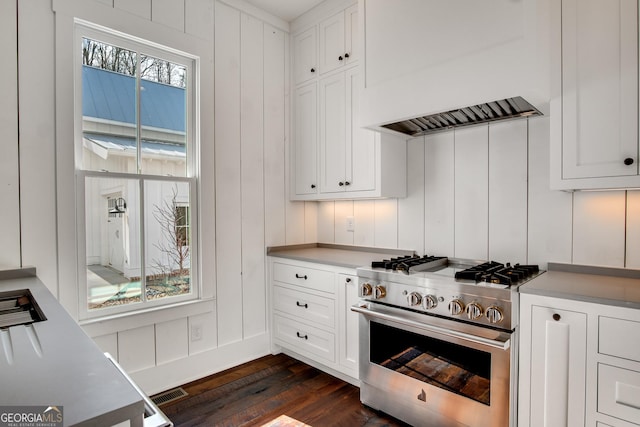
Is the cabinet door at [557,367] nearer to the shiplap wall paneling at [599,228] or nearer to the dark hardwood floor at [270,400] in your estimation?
the shiplap wall paneling at [599,228]

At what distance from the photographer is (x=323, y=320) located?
2605 mm

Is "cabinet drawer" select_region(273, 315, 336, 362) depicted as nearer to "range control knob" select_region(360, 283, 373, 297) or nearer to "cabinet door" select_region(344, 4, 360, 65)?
"range control knob" select_region(360, 283, 373, 297)

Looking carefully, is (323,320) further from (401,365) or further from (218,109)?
(218,109)

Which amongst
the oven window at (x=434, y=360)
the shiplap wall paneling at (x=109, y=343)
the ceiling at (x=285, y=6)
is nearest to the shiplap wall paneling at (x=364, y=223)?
the oven window at (x=434, y=360)

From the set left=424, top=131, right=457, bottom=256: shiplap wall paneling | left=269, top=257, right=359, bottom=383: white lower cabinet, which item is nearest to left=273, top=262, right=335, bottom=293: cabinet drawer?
left=269, top=257, right=359, bottom=383: white lower cabinet

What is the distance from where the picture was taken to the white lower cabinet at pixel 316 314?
7.98 ft

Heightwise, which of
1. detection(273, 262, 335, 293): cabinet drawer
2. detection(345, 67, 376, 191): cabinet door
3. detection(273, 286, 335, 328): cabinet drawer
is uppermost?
detection(345, 67, 376, 191): cabinet door

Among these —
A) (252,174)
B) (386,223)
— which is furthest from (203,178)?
(386,223)

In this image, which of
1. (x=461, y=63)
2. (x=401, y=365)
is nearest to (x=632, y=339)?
Result: (x=401, y=365)

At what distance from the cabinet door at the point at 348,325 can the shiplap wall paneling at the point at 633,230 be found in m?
1.44

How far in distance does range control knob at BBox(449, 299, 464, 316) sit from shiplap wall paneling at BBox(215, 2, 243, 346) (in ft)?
5.59

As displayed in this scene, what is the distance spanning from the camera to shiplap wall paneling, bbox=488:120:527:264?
2139mm

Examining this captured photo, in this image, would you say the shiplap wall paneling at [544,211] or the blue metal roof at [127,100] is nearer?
the shiplap wall paneling at [544,211]

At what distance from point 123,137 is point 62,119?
348mm
